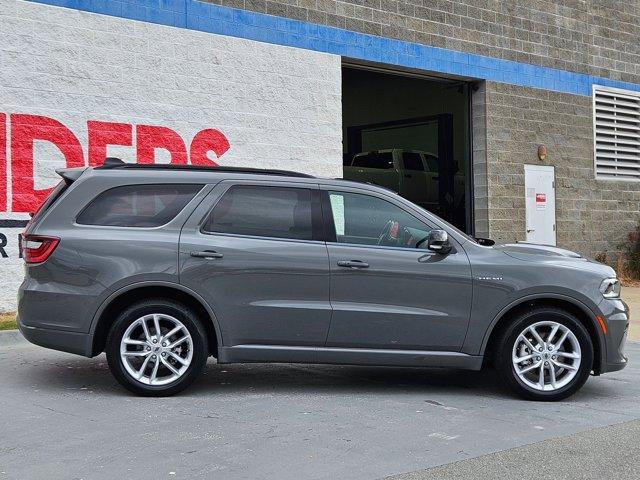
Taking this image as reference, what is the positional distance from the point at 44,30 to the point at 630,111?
45.2 ft

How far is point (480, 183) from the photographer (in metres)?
16.8

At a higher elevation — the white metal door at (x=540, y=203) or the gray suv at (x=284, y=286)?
the white metal door at (x=540, y=203)

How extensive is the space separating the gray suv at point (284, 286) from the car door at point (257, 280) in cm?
1

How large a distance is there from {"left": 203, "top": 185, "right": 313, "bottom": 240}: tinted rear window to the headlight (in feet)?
8.03

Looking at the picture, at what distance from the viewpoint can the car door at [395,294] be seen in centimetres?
686

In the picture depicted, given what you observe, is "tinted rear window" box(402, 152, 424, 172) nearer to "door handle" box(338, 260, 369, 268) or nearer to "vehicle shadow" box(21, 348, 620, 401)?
"vehicle shadow" box(21, 348, 620, 401)

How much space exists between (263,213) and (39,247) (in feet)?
5.88

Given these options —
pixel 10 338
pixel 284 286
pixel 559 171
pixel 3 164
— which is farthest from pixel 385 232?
pixel 559 171

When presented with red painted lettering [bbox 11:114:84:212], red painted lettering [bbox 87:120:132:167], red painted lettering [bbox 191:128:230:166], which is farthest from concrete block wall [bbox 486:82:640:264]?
red painted lettering [bbox 11:114:84:212]

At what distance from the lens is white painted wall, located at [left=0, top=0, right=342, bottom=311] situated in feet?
36.6

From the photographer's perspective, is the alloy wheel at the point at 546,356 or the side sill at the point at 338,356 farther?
the alloy wheel at the point at 546,356

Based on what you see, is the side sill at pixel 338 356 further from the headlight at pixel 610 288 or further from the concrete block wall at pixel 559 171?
the concrete block wall at pixel 559 171

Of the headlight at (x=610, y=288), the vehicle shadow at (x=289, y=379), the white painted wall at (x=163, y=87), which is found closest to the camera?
the headlight at (x=610, y=288)

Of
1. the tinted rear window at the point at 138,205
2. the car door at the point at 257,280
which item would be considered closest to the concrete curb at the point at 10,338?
the tinted rear window at the point at 138,205
